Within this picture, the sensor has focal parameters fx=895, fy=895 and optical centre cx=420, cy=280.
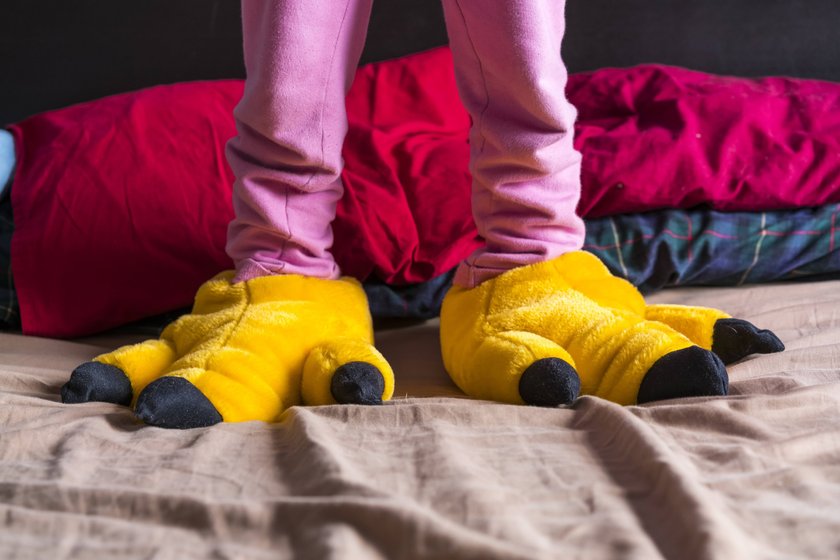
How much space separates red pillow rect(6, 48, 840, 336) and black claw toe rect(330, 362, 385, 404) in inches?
14.1

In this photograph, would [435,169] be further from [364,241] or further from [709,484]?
[709,484]

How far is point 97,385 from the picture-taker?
2.76 ft

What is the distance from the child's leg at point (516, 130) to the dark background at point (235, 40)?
739 mm

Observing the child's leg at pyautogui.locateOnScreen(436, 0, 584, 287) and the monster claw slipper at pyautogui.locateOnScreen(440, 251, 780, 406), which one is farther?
the child's leg at pyautogui.locateOnScreen(436, 0, 584, 287)

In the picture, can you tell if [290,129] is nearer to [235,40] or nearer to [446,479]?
[446,479]

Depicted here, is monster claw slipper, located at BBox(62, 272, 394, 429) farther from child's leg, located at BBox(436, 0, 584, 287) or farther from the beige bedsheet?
child's leg, located at BBox(436, 0, 584, 287)

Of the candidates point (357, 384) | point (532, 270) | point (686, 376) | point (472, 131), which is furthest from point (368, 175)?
point (686, 376)

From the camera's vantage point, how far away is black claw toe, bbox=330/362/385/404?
0.81 meters

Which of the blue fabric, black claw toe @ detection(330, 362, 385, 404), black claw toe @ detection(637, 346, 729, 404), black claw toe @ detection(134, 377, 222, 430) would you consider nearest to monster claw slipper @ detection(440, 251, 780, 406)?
black claw toe @ detection(637, 346, 729, 404)

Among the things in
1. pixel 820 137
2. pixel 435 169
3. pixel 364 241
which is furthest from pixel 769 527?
pixel 820 137

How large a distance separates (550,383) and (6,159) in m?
0.92

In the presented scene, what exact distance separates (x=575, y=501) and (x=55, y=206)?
906 millimetres

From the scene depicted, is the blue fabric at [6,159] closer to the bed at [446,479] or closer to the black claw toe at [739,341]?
the bed at [446,479]

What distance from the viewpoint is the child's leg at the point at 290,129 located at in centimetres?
94
